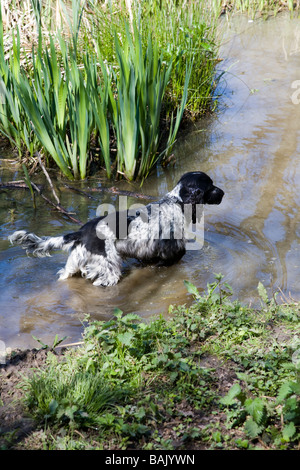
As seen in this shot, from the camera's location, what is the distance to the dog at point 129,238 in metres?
4.21

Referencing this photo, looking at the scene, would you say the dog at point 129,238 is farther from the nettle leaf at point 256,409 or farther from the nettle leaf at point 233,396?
the nettle leaf at point 256,409

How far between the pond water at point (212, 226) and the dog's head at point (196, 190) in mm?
496

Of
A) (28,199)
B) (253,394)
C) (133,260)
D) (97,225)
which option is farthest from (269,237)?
(28,199)

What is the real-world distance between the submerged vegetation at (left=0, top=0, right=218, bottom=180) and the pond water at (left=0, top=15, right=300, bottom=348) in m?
0.46

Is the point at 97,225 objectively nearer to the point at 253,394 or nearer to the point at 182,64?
the point at 253,394

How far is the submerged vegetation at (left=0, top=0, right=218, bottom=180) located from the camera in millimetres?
5102

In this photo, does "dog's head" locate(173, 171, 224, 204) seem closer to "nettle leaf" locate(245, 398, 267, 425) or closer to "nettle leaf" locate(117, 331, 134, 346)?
"nettle leaf" locate(117, 331, 134, 346)

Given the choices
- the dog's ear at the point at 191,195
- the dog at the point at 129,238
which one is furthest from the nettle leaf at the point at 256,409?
the dog's ear at the point at 191,195

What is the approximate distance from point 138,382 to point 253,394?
64 cm

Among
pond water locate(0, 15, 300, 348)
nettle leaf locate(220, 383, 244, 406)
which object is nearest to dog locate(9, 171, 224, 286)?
pond water locate(0, 15, 300, 348)

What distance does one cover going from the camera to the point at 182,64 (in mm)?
6734

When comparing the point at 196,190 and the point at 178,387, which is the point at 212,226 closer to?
the point at 196,190

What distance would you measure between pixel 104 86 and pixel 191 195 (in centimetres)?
169

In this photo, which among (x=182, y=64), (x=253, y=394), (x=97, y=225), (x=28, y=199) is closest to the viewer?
(x=253, y=394)
